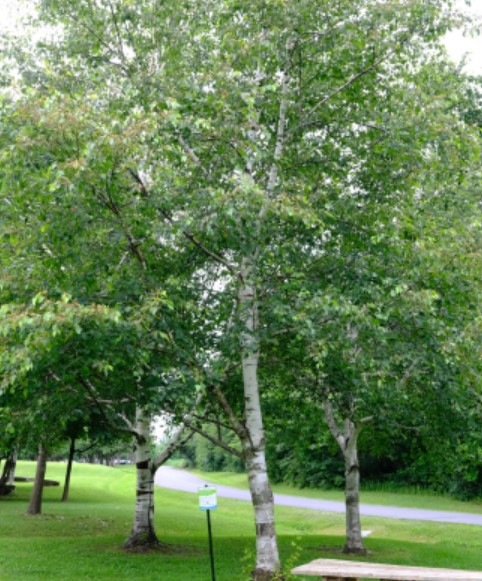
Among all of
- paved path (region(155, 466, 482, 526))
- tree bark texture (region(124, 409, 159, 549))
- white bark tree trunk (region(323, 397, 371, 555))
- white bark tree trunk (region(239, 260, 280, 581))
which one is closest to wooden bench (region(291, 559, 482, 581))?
white bark tree trunk (region(239, 260, 280, 581))

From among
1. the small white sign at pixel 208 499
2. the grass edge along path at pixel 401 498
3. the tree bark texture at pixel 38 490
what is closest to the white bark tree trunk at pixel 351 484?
the small white sign at pixel 208 499

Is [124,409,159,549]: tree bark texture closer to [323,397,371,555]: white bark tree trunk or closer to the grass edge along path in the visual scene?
[323,397,371,555]: white bark tree trunk

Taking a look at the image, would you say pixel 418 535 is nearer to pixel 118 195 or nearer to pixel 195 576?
pixel 195 576

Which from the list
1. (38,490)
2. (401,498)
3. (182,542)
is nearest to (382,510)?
(401,498)

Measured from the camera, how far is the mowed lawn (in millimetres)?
12609

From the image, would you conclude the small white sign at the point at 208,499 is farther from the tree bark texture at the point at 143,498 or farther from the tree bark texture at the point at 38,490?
the tree bark texture at the point at 38,490

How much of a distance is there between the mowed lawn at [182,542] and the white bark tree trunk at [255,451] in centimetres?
28

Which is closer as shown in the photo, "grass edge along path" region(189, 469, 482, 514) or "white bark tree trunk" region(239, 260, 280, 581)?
"white bark tree trunk" region(239, 260, 280, 581)

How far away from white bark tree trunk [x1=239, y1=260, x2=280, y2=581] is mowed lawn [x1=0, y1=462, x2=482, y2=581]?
0.28 meters

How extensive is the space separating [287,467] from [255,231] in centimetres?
3858

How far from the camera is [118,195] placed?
9414mm

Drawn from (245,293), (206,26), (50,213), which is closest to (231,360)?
(245,293)

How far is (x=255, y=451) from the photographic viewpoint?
10.7 meters

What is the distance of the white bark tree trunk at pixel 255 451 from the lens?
10.1 meters
